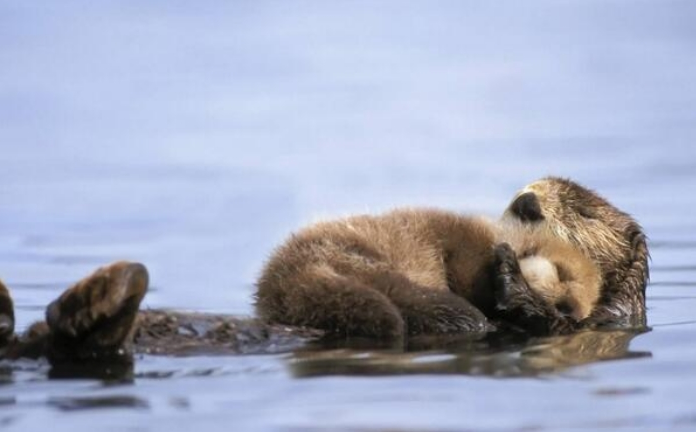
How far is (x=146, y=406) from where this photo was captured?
5.68m

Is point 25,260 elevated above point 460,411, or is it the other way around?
point 25,260

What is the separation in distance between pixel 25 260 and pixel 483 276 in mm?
4980

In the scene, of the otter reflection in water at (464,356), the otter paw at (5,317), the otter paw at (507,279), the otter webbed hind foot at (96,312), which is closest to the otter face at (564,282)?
the otter paw at (507,279)

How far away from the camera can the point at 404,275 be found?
23.4 ft

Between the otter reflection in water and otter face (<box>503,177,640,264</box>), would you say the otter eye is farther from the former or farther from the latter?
otter face (<box>503,177,640,264</box>)

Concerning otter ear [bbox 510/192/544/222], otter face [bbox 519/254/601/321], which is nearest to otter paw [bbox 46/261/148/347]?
otter face [bbox 519/254/601/321]

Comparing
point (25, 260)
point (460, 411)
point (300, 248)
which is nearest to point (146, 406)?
point (460, 411)

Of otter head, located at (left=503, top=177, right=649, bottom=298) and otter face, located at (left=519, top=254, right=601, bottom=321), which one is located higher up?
otter head, located at (left=503, top=177, right=649, bottom=298)

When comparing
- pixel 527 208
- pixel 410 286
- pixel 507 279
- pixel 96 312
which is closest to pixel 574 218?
pixel 527 208

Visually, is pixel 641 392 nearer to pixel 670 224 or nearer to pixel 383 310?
pixel 383 310

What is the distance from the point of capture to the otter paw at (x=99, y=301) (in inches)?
239

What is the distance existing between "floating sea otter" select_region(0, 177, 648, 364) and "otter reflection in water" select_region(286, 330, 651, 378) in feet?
0.34

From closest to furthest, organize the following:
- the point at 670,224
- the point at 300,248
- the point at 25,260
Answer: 1. the point at 300,248
2. the point at 25,260
3. the point at 670,224

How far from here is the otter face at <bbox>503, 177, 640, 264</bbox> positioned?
26.3 feet
